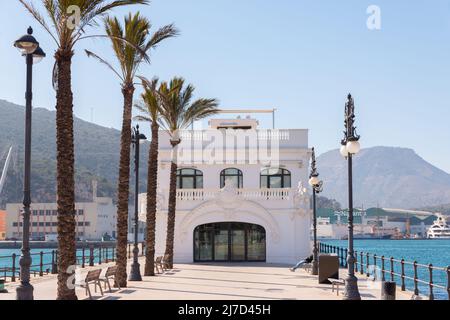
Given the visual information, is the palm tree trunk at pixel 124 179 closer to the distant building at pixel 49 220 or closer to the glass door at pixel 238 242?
the glass door at pixel 238 242

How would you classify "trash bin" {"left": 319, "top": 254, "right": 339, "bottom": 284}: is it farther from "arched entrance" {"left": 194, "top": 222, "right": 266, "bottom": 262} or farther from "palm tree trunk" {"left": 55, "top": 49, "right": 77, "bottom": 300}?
"arched entrance" {"left": 194, "top": 222, "right": 266, "bottom": 262}

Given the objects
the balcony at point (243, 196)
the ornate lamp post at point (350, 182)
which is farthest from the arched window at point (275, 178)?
the ornate lamp post at point (350, 182)

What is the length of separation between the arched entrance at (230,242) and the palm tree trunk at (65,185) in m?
22.3

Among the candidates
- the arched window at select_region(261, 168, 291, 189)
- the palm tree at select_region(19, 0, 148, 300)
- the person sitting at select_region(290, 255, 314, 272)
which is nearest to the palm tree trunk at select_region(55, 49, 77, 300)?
the palm tree at select_region(19, 0, 148, 300)

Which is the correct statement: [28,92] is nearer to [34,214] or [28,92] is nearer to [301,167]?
[301,167]

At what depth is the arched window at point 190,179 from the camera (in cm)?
4150

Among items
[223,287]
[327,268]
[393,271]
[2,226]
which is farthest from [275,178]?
[2,226]

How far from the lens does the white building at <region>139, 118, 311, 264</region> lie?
3866 cm

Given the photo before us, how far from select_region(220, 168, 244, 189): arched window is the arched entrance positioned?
2942mm
